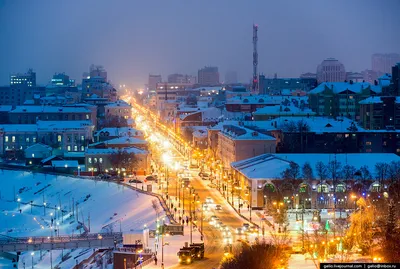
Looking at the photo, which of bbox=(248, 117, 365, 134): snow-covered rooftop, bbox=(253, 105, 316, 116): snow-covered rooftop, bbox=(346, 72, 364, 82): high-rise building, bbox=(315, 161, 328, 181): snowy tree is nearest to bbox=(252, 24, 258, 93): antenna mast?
bbox=(346, 72, 364, 82): high-rise building

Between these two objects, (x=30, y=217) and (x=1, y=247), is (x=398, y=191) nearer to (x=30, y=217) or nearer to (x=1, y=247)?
(x=1, y=247)

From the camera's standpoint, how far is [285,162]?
23766mm

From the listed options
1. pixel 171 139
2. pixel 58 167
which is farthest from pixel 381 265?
pixel 171 139

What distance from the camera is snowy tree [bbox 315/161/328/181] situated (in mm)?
22312

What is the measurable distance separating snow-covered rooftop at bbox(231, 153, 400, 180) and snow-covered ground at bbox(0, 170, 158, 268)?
284 centimetres

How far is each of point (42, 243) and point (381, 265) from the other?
1007 cm

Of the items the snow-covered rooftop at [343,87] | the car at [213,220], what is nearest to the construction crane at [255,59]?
the snow-covered rooftop at [343,87]

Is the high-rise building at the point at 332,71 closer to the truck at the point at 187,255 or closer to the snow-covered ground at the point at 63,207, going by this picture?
the snow-covered ground at the point at 63,207

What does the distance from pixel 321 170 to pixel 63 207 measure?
342 inches

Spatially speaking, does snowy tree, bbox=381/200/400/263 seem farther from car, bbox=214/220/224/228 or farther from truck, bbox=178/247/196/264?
car, bbox=214/220/224/228

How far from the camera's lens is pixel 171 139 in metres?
43.1

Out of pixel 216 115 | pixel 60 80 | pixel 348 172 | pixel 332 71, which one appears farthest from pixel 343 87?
pixel 60 80

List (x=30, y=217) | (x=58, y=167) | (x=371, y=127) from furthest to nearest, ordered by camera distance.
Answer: (x=371, y=127), (x=58, y=167), (x=30, y=217)

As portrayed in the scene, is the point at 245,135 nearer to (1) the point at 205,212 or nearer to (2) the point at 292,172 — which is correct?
(2) the point at 292,172
